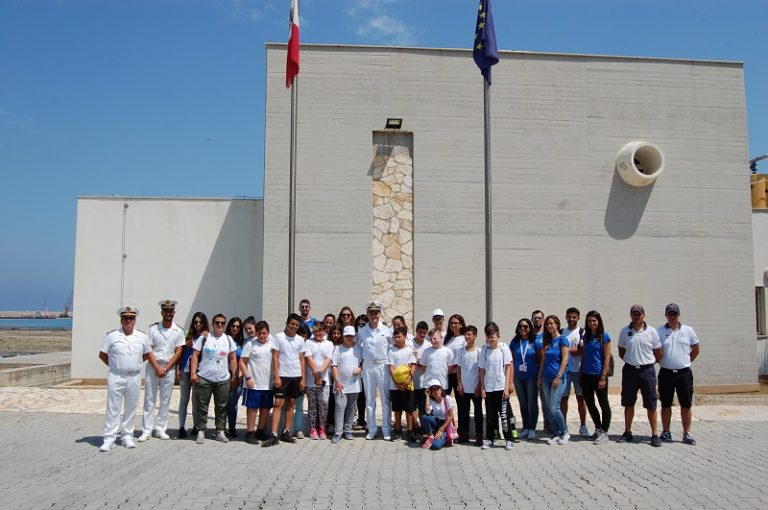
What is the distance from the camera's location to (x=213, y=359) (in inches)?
326

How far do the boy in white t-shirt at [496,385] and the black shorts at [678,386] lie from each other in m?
2.07

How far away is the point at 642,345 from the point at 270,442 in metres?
4.96

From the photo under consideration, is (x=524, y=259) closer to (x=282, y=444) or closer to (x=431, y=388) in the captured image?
(x=431, y=388)

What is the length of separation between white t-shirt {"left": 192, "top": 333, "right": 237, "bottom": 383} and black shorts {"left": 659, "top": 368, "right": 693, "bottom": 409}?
5.75 metres

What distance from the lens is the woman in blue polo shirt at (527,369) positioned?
850 centimetres

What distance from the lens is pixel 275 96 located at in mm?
12898

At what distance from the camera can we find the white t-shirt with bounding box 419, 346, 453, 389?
8.26m

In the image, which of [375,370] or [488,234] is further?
[488,234]

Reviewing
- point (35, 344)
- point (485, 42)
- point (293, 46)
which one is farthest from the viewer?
point (35, 344)

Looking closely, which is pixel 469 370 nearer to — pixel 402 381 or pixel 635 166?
pixel 402 381

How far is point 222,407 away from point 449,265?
5939 mm

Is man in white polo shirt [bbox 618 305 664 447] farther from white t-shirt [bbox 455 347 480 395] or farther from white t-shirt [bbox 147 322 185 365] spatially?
white t-shirt [bbox 147 322 185 365]

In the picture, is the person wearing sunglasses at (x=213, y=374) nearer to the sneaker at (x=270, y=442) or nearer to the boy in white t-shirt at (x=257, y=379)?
the boy in white t-shirt at (x=257, y=379)

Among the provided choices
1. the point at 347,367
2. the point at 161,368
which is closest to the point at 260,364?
the point at 347,367
